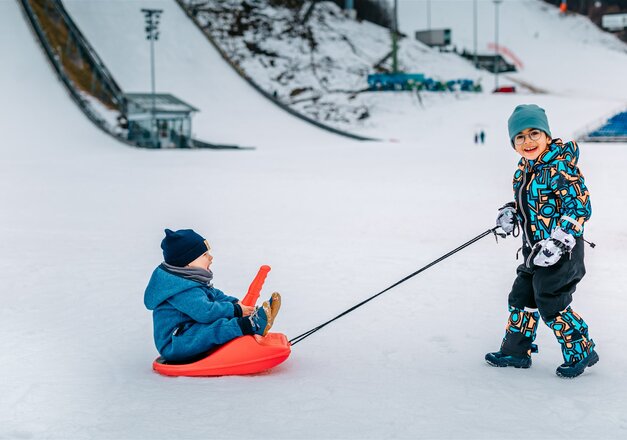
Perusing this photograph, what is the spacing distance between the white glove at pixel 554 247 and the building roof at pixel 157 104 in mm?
27317

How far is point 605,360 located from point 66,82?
29.2 meters

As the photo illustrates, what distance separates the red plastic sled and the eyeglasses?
5.24 ft

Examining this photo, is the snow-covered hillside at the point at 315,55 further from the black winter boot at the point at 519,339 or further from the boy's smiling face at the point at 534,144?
the boy's smiling face at the point at 534,144

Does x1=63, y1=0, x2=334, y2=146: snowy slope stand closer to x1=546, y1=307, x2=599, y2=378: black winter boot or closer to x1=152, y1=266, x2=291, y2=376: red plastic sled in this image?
x1=152, y1=266, x2=291, y2=376: red plastic sled

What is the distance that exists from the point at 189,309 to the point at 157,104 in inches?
1098

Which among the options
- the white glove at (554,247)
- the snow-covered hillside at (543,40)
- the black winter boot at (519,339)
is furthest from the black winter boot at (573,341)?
the snow-covered hillside at (543,40)

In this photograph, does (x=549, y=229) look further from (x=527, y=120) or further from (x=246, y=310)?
(x=246, y=310)

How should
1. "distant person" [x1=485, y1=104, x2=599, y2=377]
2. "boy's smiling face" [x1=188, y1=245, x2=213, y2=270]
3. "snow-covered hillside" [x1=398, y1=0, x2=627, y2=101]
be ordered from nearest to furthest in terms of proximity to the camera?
"distant person" [x1=485, y1=104, x2=599, y2=377]
"boy's smiling face" [x1=188, y1=245, x2=213, y2=270]
"snow-covered hillside" [x1=398, y1=0, x2=627, y2=101]

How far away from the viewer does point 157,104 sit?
31328 mm

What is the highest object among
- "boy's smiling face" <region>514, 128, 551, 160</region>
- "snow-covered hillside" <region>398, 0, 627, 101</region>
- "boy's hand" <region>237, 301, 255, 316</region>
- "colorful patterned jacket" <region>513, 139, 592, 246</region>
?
"snow-covered hillside" <region>398, 0, 627, 101</region>

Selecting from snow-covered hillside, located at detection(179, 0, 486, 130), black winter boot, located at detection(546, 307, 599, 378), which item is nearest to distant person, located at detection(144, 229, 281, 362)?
black winter boot, located at detection(546, 307, 599, 378)

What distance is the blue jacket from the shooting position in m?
4.32

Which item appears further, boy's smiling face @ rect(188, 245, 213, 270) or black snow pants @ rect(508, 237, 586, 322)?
boy's smiling face @ rect(188, 245, 213, 270)

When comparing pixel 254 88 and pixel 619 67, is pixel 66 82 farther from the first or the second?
pixel 619 67
